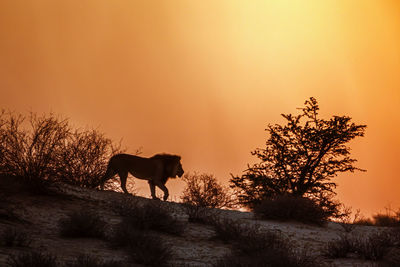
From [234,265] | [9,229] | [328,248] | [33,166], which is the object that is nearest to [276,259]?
[234,265]

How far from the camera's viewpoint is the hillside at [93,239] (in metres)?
9.99

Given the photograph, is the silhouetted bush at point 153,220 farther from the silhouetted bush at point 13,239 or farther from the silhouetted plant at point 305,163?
the silhouetted plant at point 305,163

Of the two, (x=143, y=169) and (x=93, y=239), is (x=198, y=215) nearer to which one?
(x=93, y=239)

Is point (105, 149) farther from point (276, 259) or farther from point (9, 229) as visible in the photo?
point (276, 259)

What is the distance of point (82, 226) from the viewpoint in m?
11.1

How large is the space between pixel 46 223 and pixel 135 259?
3121 mm

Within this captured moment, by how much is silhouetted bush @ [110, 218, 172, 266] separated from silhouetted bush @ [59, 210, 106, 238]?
1.05 feet

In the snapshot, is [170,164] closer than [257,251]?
No

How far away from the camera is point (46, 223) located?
39.2 ft

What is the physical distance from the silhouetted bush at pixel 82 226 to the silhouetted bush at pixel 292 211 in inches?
277

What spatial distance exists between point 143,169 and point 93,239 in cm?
1002

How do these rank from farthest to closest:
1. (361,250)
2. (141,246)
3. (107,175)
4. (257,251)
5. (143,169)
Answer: (143,169) → (107,175) → (361,250) → (257,251) → (141,246)

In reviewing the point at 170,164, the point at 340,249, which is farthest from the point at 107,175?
the point at 340,249

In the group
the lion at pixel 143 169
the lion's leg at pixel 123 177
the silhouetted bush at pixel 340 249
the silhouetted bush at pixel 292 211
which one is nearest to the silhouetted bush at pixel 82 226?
the silhouetted bush at pixel 340 249
